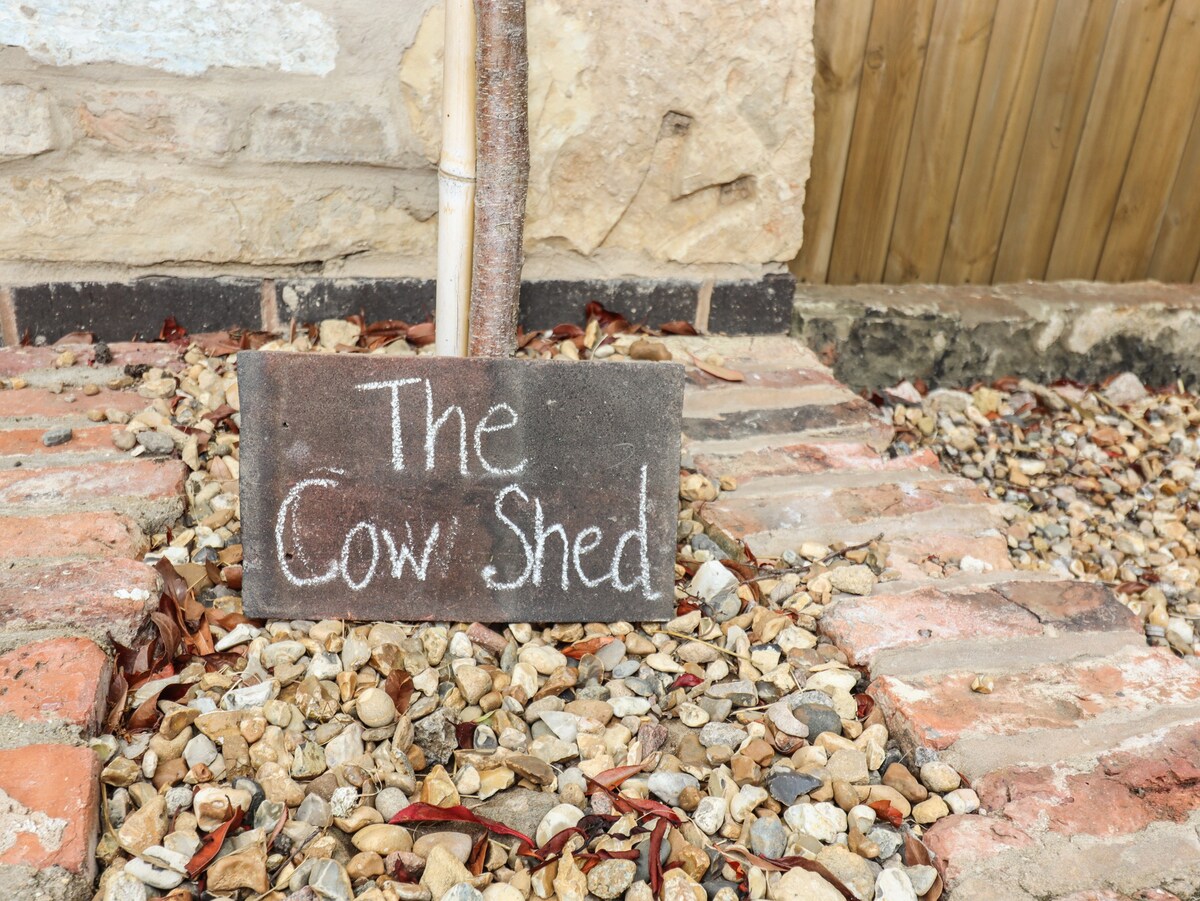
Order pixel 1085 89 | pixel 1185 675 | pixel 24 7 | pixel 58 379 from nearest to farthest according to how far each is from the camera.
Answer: pixel 1185 675
pixel 24 7
pixel 58 379
pixel 1085 89

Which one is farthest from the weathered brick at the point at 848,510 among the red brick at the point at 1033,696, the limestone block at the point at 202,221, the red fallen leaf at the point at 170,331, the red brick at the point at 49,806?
the red fallen leaf at the point at 170,331

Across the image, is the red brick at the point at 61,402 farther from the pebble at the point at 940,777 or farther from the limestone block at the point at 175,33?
the pebble at the point at 940,777

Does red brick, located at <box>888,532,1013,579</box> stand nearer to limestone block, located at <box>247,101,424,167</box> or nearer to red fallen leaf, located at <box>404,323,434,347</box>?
red fallen leaf, located at <box>404,323,434,347</box>

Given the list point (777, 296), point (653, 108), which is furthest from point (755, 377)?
point (653, 108)

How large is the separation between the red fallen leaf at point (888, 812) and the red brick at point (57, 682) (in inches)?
37.0

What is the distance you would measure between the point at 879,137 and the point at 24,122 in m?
1.88

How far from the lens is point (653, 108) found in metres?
2.07

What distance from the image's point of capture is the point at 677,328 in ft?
7.47

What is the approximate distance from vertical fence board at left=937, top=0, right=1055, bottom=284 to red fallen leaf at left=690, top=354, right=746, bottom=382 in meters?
0.90

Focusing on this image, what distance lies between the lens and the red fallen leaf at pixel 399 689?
1.34 meters

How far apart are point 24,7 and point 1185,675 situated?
2.15 metres

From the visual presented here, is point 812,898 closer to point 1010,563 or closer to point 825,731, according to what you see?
point 825,731

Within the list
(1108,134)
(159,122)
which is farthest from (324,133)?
(1108,134)

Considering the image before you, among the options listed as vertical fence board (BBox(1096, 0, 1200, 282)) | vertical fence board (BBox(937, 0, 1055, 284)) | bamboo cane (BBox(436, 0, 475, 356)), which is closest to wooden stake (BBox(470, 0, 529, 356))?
bamboo cane (BBox(436, 0, 475, 356))
